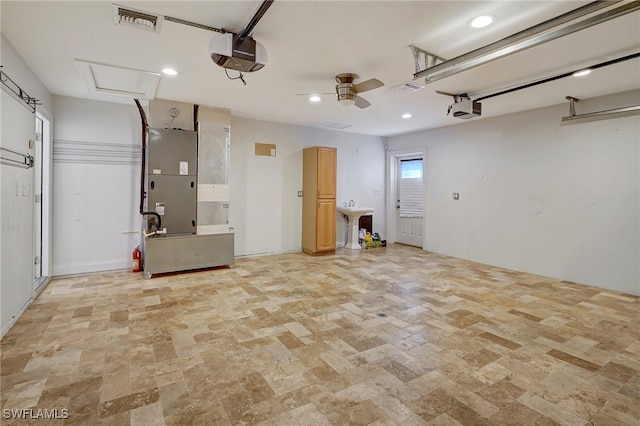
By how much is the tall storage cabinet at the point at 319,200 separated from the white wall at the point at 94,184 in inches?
124

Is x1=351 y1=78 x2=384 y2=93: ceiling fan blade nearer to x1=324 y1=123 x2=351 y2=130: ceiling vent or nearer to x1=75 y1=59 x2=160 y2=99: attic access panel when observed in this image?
x1=75 y1=59 x2=160 y2=99: attic access panel

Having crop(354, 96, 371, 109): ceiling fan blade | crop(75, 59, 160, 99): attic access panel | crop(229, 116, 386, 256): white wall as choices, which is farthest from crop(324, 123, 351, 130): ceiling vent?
crop(75, 59, 160, 99): attic access panel

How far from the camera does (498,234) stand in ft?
18.7

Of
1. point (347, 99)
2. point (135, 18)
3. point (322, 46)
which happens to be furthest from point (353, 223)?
point (135, 18)

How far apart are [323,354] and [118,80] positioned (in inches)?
163

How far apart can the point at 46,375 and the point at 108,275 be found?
291 centimetres

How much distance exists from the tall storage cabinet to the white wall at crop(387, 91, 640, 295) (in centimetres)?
233

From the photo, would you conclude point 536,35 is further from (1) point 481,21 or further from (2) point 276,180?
(2) point 276,180

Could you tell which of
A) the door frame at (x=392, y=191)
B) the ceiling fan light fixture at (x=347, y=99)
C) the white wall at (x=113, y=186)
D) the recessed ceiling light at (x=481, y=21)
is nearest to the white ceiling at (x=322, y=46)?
the recessed ceiling light at (x=481, y=21)

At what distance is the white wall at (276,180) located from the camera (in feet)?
19.9

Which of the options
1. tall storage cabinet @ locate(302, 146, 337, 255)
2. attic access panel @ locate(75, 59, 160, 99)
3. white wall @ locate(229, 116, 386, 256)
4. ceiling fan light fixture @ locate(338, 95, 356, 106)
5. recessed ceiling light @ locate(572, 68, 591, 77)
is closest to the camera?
recessed ceiling light @ locate(572, 68, 591, 77)

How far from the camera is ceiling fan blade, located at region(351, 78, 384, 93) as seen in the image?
3.19m

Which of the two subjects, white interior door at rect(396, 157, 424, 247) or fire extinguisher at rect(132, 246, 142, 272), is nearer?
fire extinguisher at rect(132, 246, 142, 272)

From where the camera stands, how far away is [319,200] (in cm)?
640
